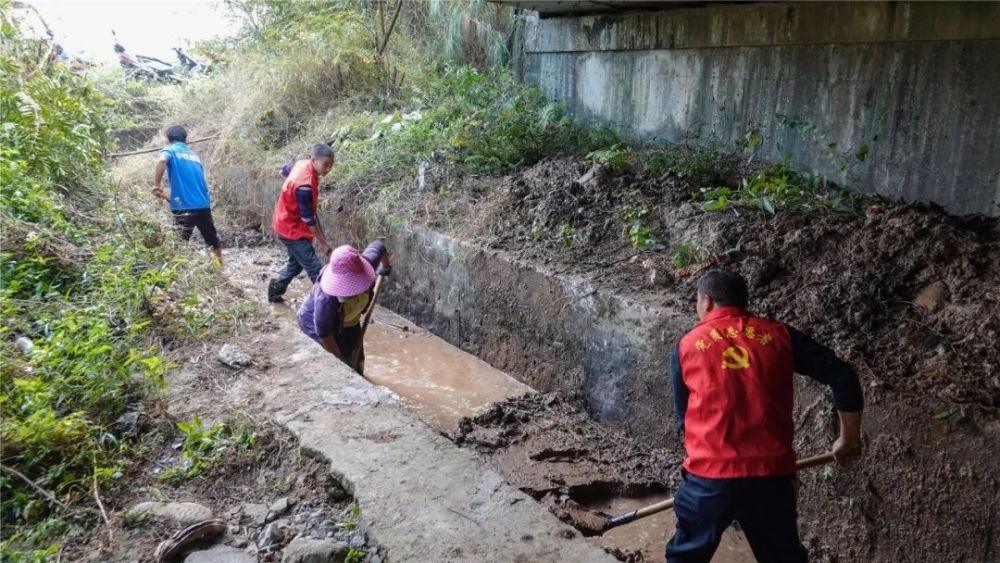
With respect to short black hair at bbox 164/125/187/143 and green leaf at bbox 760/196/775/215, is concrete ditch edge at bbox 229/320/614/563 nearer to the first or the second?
green leaf at bbox 760/196/775/215

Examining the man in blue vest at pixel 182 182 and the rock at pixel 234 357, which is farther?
the man in blue vest at pixel 182 182

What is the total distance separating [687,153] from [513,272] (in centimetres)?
248

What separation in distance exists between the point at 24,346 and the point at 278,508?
169 centimetres

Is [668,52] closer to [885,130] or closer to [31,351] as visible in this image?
[885,130]

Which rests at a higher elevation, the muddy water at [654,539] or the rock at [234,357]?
the rock at [234,357]

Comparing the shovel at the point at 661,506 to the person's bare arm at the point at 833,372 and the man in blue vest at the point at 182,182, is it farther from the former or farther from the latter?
the man in blue vest at the point at 182,182

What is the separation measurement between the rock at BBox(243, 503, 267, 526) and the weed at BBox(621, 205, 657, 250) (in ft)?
11.1

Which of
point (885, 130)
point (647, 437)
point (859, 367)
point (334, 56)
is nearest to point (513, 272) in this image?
point (647, 437)

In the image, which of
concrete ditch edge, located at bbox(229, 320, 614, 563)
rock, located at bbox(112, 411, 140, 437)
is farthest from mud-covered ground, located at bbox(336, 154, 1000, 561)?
rock, located at bbox(112, 411, 140, 437)

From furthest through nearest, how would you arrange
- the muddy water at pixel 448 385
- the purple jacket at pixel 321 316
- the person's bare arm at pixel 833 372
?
the purple jacket at pixel 321 316 < the muddy water at pixel 448 385 < the person's bare arm at pixel 833 372

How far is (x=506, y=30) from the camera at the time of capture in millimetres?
9703

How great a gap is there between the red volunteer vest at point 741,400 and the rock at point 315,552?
4.49ft

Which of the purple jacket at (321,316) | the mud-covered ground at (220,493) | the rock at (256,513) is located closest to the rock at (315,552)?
the mud-covered ground at (220,493)

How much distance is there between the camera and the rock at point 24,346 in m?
3.07
